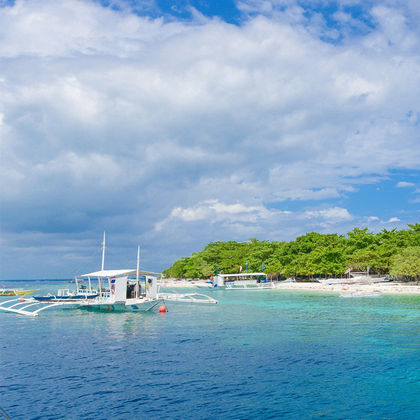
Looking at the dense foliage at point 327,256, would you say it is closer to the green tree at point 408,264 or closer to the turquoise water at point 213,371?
the green tree at point 408,264

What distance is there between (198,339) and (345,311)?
22.4 m

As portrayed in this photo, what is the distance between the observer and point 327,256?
3821 inches

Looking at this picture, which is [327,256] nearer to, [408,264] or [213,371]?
[408,264]

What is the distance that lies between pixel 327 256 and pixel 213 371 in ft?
279

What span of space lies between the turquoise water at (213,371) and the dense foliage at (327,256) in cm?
5634

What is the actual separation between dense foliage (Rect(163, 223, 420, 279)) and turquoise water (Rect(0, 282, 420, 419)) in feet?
185

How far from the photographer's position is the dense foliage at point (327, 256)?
275 feet

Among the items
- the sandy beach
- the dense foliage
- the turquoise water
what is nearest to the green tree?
the dense foliage

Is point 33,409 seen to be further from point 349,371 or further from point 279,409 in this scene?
point 349,371

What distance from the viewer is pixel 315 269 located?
96688 mm

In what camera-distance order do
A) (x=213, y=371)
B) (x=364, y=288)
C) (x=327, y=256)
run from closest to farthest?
(x=213, y=371), (x=364, y=288), (x=327, y=256)

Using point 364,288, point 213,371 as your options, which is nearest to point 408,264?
point 364,288

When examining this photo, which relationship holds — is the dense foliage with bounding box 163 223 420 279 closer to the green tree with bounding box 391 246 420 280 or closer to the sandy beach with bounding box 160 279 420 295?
the green tree with bounding box 391 246 420 280

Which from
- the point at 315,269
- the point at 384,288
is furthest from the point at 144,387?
the point at 315,269
